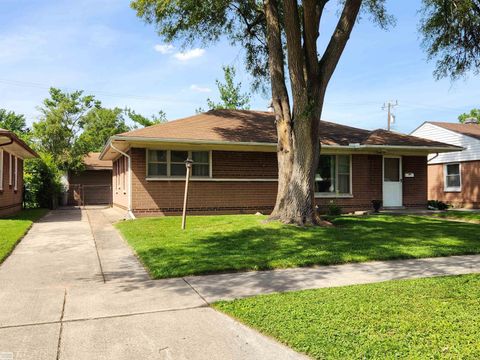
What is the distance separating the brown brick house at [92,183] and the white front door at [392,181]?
1863 centimetres

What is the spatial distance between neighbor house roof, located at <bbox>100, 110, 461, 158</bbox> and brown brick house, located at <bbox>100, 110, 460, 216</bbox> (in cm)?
3

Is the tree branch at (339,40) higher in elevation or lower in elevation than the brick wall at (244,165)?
higher

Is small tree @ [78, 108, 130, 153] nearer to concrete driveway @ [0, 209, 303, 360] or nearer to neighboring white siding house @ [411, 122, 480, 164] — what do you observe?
neighboring white siding house @ [411, 122, 480, 164]

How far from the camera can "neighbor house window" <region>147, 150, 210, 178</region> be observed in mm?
15406

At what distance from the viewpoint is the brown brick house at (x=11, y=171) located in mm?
14750

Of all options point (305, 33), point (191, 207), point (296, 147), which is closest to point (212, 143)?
point (191, 207)

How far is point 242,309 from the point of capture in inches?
191

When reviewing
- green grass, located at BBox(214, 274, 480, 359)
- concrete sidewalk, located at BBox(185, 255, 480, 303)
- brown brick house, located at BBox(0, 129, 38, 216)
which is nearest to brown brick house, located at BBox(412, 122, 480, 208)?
concrete sidewalk, located at BBox(185, 255, 480, 303)

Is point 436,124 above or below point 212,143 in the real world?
above

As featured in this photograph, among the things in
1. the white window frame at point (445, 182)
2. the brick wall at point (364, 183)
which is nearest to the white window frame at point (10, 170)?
the brick wall at point (364, 183)

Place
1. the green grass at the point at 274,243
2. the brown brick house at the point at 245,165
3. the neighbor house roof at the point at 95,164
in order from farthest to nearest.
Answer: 1. the neighbor house roof at the point at 95,164
2. the brown brick house at the point at 245,165
3. the green grass at the point at 274,243

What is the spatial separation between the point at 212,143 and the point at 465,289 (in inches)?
410

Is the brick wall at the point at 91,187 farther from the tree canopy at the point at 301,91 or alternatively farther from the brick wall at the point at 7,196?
the tree canopy at the point at 301,91

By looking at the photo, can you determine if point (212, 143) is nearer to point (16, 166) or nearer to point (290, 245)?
point (290, 245)
